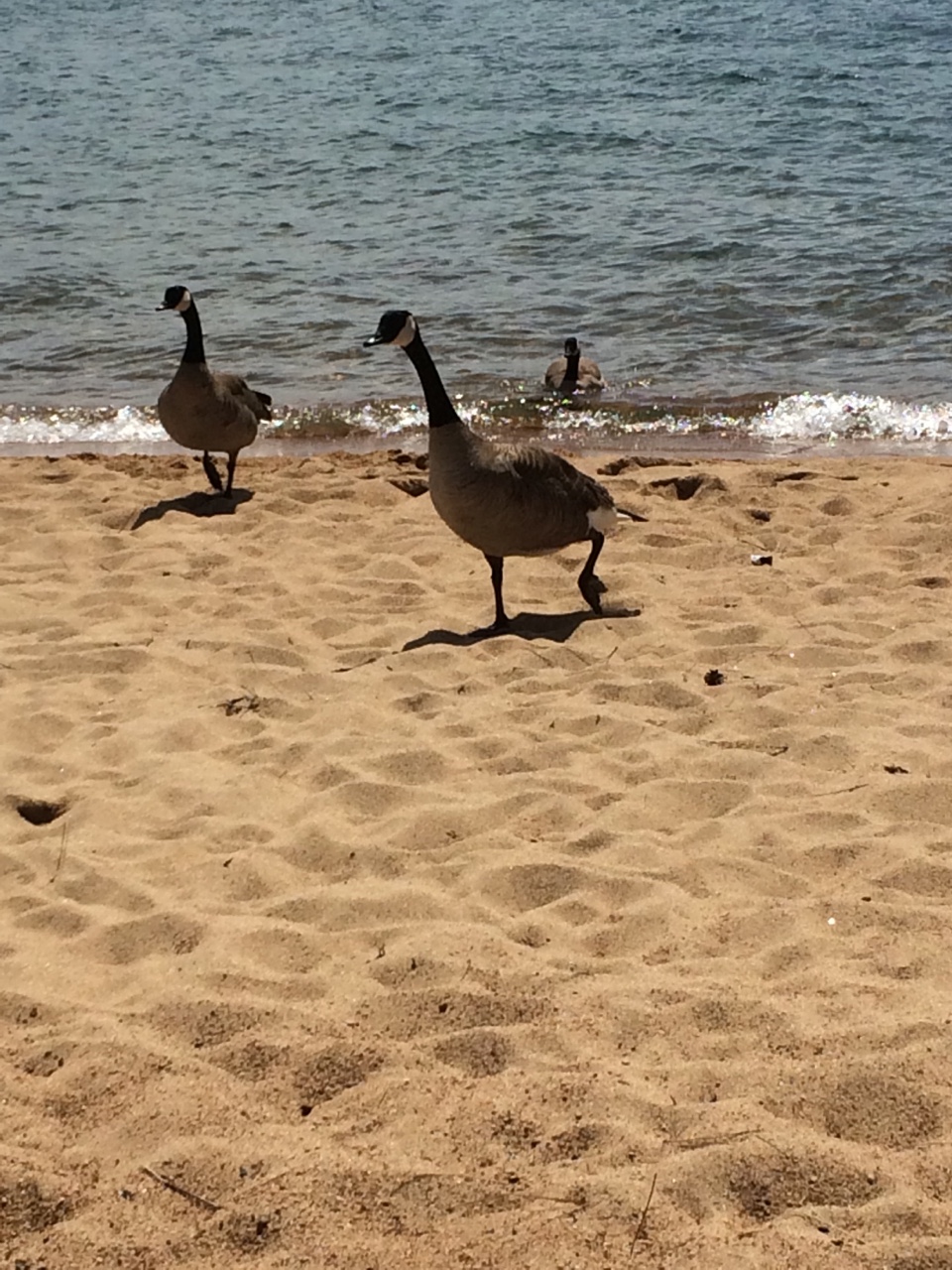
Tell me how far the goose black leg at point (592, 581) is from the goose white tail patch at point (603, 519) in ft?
0.11

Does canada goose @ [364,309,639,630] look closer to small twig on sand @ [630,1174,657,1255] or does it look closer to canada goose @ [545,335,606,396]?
small twig on sand @ [630,1174,657,1255]

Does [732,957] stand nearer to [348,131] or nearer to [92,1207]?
[92,1207]

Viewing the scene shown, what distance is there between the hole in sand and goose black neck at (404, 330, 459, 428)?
2893 mm

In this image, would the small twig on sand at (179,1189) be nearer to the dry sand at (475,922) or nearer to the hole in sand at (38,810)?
the dry sand at (475,922)

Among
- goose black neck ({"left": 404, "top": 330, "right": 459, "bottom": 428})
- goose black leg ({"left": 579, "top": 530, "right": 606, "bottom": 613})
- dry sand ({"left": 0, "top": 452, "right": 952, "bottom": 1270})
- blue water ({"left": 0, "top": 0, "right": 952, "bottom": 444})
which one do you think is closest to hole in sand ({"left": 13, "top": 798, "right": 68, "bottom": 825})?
dry sand ({"left": 0, "top": 452, "right": 952, "bottom": 1270})

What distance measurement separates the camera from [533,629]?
23.5 ft

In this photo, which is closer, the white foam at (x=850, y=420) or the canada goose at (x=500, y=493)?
the canada goose at (x=500, y=493)

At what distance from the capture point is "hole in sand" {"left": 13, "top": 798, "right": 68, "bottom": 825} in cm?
512

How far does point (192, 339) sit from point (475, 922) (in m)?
7.03

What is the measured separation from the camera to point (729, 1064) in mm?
3566

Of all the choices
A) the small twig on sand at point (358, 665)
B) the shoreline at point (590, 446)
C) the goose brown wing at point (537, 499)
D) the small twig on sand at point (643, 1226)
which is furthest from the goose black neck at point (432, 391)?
the small twig on sand at point (643, 1226)

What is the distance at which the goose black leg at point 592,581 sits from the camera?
7404 millimetres

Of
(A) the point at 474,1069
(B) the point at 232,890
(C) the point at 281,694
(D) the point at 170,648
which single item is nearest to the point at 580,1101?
(A) the point at 474,1069

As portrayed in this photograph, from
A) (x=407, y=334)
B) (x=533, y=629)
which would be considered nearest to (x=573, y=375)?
(x=407, y=334)
